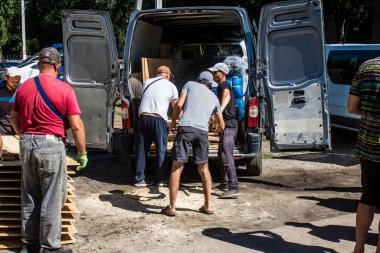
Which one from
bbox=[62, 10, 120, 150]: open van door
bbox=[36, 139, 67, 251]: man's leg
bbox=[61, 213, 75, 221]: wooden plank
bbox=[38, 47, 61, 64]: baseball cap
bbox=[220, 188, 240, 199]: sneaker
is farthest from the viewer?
bbox=[62, 10, 120, 150]: open van door

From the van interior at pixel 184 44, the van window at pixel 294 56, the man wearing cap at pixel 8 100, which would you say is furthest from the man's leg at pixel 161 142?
the man wearing cap at pixel 8 100

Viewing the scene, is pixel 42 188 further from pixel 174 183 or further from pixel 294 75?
pixel 294 75

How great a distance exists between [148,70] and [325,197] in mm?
3447

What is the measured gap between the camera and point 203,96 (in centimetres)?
655

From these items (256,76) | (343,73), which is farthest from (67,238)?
(343,73)

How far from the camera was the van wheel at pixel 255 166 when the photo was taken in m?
8.22

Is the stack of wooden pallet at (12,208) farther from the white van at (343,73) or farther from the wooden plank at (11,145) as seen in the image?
the white van at (343,73)

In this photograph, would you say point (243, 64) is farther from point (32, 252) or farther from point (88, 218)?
point (32, 252)

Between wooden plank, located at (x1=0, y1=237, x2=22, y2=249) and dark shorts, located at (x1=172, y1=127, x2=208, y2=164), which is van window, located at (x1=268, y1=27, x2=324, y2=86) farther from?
wooden plank, located at (x1=0, y1=237, x2=22, y2=249)

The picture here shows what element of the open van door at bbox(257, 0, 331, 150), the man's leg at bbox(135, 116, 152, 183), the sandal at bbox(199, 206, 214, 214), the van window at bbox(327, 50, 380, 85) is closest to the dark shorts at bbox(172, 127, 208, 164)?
the sandal at bbox(199, 206, 214, 214)

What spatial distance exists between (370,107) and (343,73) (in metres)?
7.13

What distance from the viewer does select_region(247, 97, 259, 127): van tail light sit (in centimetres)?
762

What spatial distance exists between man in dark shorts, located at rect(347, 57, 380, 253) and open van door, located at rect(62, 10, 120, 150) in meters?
3.97

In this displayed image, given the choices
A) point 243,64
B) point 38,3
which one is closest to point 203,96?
point 243,64
